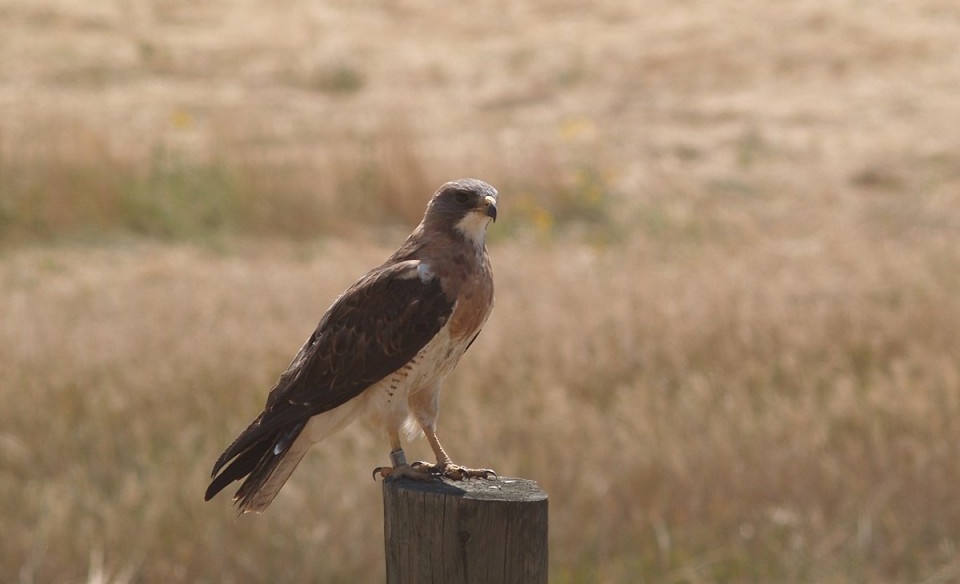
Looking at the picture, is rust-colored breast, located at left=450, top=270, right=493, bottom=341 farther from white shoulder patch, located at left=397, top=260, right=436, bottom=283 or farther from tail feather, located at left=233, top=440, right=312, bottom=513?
tail feather, located at left=233, top=440, right=312, bottom=513

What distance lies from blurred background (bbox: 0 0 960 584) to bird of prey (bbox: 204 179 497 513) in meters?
2.00

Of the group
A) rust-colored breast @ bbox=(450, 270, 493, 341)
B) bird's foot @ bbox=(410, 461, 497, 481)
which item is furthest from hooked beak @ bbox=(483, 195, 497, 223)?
bird's foot @ bbox=(410, 461, 497, 481)

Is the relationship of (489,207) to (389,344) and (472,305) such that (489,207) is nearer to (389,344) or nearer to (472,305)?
(472,305)

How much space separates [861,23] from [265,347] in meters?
24.7

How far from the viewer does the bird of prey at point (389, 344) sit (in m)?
2.84

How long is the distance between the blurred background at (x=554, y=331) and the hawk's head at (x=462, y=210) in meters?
2.39

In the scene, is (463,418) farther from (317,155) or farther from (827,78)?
(827,78)

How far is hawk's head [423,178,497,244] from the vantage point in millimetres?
2924

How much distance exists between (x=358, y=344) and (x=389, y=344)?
0.07m

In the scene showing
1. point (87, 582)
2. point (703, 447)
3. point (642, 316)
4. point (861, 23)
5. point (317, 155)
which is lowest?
point (87, 582)

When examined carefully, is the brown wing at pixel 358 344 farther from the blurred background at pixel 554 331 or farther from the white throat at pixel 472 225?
the blurred background at pixel 554 331

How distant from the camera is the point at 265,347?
7.34m

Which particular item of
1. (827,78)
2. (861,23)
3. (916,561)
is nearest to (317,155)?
(916,561)

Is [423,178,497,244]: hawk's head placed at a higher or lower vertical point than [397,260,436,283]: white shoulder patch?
higher
